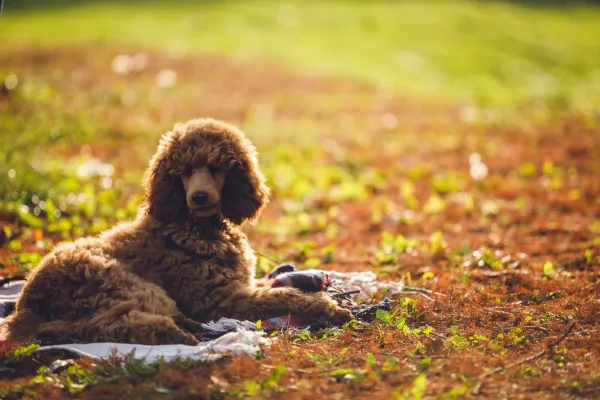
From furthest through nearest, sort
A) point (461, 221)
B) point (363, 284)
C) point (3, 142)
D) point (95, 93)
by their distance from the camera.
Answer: point (95, 93) < point (3, 142) < point (461, 221) < point (363, 284)

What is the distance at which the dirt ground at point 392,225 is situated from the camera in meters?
4.73

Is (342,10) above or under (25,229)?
above

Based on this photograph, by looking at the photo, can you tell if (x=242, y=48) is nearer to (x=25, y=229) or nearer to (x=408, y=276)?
(x=25, y=229)

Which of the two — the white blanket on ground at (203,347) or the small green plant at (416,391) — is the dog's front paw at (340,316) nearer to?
the white blanket on ground at (203,347)

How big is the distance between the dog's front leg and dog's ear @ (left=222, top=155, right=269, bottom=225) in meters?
0.70

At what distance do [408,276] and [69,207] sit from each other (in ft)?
16.4

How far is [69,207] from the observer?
9789mm

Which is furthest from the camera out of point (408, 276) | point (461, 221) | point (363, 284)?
point (461, 221)

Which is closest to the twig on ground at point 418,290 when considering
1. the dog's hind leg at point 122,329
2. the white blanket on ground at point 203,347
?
the white blanket on ground at point 203,347

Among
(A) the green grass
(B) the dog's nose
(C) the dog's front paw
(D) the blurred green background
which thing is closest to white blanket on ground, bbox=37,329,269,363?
(C) the dog's front paw

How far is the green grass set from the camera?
26.0 meters

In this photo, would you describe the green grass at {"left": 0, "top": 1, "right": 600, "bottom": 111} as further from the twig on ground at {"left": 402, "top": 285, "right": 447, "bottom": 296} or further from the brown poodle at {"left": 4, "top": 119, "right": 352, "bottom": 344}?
the brown poodle at {"left": 4, "top": 119, "right": 352, "bottom": 344}

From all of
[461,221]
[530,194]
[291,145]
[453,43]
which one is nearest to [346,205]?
[461,221]

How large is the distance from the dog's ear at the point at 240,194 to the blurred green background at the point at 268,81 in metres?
3.45
